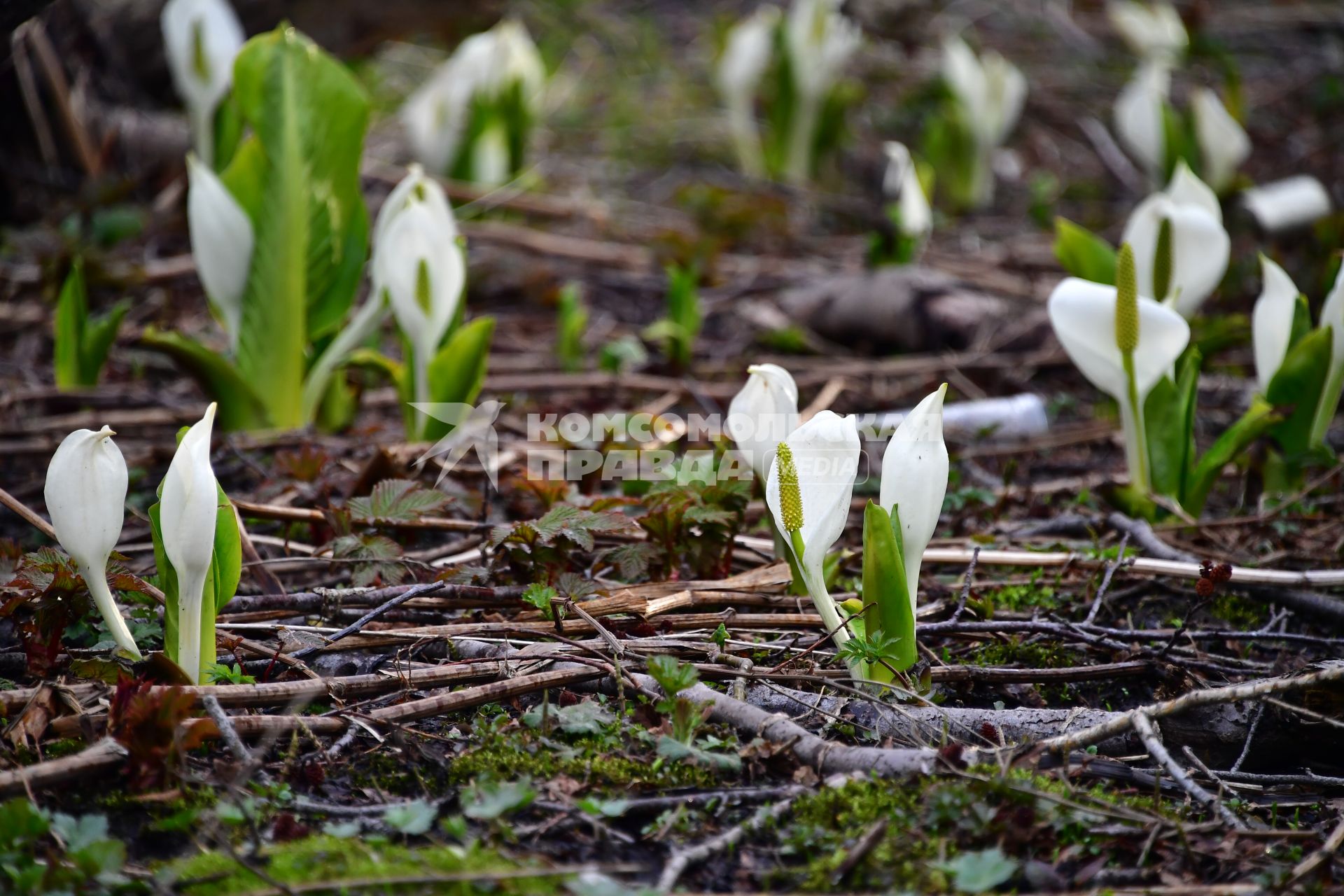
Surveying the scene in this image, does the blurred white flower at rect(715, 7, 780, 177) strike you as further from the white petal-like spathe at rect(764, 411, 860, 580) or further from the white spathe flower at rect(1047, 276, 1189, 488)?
→ the white petal-like spathe at rect(764, 411, 860, 580)

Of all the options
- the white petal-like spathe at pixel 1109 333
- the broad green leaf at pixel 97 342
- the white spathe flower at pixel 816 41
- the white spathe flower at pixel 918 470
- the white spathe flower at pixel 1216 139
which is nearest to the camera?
the white spathe flower at pixel 918 470

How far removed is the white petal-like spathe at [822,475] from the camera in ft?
4.46

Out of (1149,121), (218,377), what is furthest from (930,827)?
(1149,121)

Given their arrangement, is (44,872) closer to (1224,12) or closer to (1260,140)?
(1260,140)

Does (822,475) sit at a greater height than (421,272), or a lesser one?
lesser

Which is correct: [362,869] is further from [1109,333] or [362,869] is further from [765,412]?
[1109,333]

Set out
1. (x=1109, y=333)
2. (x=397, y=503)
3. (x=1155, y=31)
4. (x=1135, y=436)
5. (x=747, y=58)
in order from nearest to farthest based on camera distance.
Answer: (x=397, y=503) → (x=1109, y=333) → (x=1135, y=436) → (x=747, y=58) → (x=1155, y=31)

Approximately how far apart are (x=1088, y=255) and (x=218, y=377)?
182 cm

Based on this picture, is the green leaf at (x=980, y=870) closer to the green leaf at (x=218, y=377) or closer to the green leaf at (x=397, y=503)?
the green leaf at (x=397, y=503)

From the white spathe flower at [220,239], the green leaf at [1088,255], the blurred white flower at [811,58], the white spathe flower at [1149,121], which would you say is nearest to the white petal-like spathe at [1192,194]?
the green leaf at [1088,255]

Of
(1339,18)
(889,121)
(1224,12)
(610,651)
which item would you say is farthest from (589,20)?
(610,651)

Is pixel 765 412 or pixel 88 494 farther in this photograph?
pixel 765 412

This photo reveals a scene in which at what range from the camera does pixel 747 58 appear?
4.38 meters

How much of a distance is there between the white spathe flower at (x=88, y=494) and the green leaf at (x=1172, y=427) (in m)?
1.68
